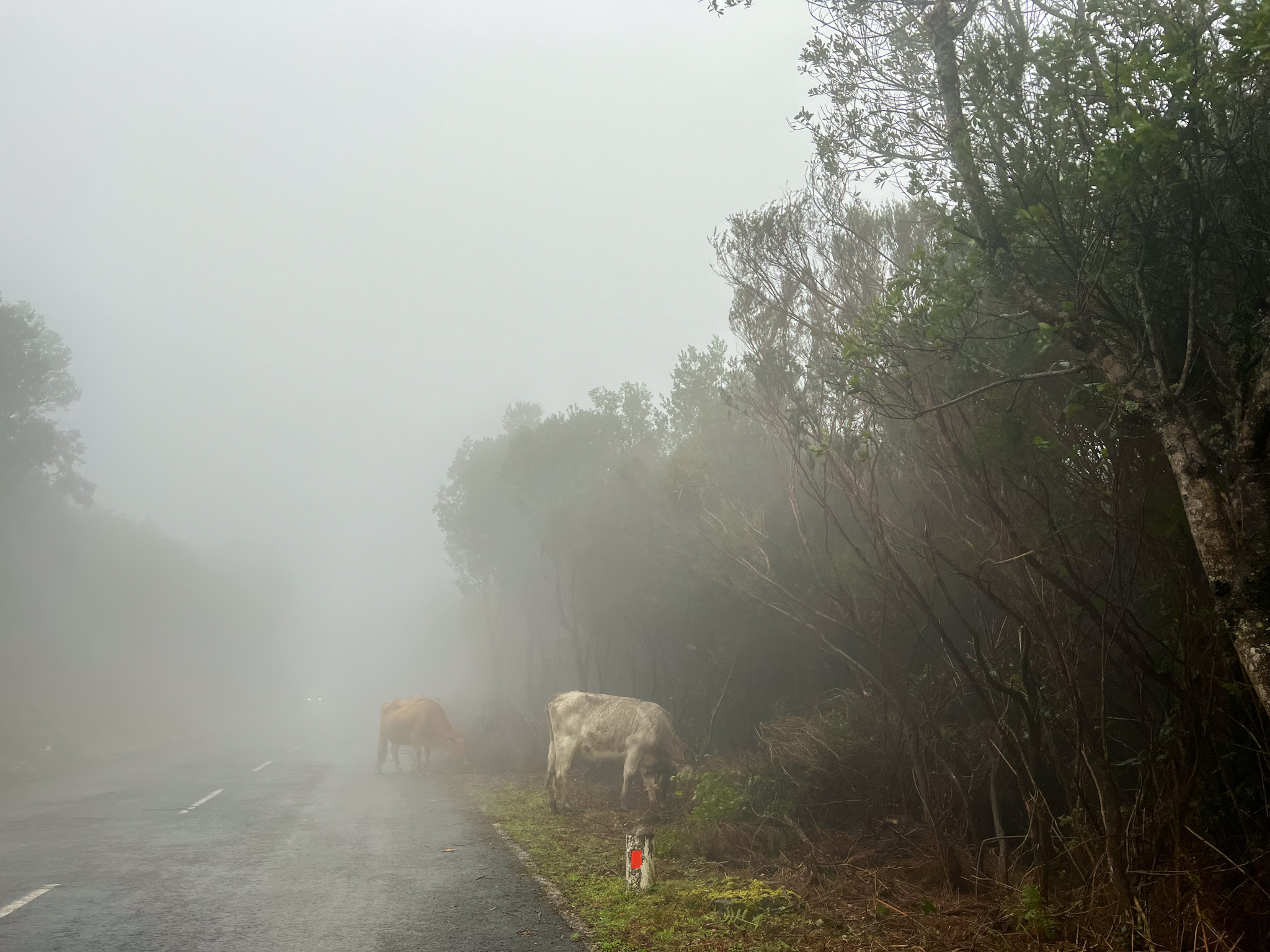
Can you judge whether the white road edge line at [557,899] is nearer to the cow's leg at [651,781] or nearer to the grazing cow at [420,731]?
the cow's leg at [651,781]

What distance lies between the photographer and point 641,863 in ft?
25.1

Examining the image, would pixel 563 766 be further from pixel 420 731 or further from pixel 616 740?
pixel 420 731

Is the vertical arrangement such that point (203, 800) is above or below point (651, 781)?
below

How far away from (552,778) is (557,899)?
6.69 m

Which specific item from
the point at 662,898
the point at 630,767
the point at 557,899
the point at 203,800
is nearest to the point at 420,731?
the point at 203,800

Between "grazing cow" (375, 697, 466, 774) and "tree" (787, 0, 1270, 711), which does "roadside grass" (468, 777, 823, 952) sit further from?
"grazing cow" (375, 697, 466, 774)

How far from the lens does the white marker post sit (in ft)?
A: 25.1

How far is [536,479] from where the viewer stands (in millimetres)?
29766

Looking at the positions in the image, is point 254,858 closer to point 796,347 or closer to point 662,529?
point 796,347

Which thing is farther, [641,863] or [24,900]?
[641,863]

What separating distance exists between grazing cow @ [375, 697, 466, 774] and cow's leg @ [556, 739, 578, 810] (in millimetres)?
8641

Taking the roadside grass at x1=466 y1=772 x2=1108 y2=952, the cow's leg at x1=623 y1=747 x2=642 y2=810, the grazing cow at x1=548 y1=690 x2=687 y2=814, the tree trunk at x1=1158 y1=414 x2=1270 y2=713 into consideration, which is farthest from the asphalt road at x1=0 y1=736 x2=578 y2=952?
the tree trunk at x1=1158 y1=414 x2=1270 y2=713

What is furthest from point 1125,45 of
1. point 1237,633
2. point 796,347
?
point 796,347

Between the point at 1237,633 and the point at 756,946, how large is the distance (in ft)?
13.2
